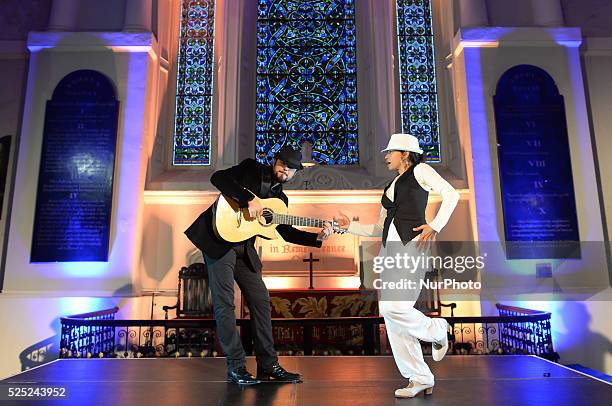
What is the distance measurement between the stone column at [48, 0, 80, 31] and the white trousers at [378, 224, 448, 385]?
6.65 metres

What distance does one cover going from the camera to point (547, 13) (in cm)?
701

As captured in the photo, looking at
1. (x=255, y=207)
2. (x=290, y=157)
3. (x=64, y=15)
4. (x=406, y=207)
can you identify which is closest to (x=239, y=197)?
(x=255, y=207)

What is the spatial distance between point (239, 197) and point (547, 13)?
21.5ft

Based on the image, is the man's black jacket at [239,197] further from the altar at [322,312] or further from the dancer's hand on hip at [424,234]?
the altar at [322,312]

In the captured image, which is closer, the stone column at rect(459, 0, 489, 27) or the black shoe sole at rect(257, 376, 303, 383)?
the black shoe sole at rect(257, 376, 303, 383)

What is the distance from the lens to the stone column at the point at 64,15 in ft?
22.7

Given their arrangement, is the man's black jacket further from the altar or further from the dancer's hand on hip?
the altar

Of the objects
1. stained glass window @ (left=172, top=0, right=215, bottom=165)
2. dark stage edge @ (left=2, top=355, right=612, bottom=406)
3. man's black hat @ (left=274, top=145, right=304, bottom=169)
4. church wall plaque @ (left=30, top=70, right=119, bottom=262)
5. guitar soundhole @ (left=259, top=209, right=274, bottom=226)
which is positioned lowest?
dark stage edge @ (left=2, top=355, right=612, bottom=406)

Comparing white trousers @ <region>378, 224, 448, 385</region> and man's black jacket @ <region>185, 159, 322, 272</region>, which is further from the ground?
man's black jacket @ <region>185, 159, 322, 272</region>

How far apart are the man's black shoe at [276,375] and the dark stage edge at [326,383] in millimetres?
94

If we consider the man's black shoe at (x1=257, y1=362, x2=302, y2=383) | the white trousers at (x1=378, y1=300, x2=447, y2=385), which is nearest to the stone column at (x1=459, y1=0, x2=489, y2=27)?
the white trousers at (x1=378, y1=300, x2=447, y2=385)

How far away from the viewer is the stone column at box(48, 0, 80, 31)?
22.7 ft

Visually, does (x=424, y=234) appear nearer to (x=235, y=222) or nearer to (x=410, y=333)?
(x=410, y=333)

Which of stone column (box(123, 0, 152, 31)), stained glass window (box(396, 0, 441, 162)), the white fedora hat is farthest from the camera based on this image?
stained glass window (box(396, 0, 441, 162))
